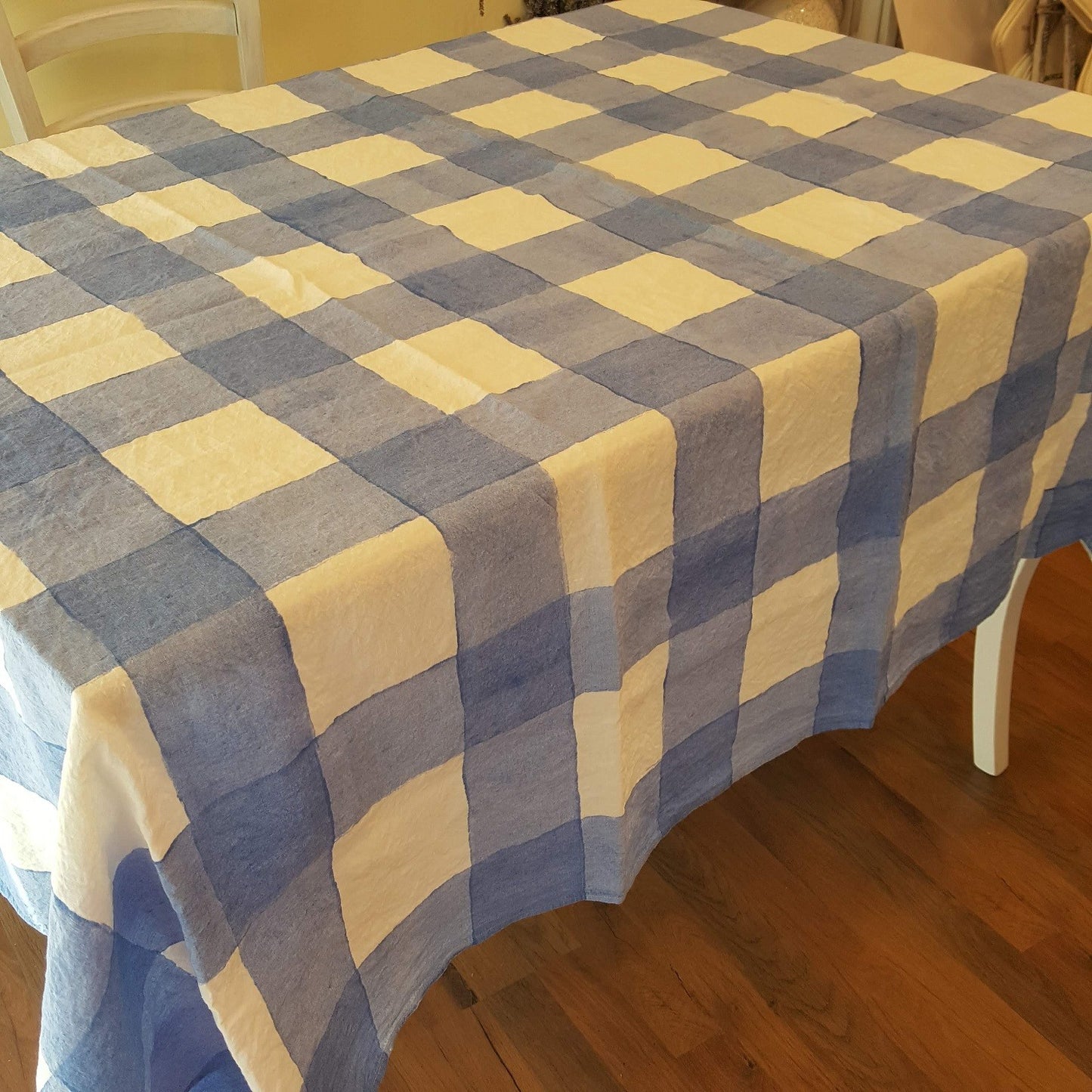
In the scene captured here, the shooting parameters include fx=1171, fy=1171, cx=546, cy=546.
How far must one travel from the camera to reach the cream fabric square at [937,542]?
38.5 inches

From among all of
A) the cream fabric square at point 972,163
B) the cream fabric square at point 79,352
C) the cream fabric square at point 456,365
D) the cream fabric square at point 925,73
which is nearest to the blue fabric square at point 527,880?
the cream fabric square at point 456,365

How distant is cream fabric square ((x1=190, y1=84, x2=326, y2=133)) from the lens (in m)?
1.20

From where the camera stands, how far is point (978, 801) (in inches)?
56.9

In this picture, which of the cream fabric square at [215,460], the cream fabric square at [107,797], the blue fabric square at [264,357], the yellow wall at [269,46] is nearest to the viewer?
the cream fabric square at [107,797]

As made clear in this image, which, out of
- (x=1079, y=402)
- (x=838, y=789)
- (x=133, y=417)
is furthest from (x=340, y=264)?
(x=838, y=789)

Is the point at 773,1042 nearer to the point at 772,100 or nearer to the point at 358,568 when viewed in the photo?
the point at 358,568

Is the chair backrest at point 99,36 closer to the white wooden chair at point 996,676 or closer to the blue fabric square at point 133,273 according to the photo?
the blue fabric square at point 133,273

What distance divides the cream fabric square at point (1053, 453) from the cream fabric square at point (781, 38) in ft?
1.86

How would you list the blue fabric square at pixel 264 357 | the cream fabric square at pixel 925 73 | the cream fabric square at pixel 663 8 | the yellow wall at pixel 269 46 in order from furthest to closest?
the yellow wall at pixel 269 46
the cream fabric square at pixel 663 8
the cream fabric square at pixel 925 73
the blue fabric square at pixel 264 357

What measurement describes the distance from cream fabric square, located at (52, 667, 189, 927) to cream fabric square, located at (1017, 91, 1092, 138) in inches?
32.2

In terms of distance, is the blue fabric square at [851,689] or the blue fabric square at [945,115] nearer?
the blue fabric square at [851,689]

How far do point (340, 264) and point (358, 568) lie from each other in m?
0.39

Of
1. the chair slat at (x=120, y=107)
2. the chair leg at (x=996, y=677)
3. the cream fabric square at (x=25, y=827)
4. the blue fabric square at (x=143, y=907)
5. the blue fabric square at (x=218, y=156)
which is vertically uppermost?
the blue fabric square at (x=218, y=156)

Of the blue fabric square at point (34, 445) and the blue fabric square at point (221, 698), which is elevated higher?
the blue fabric square at point (34, 445)
